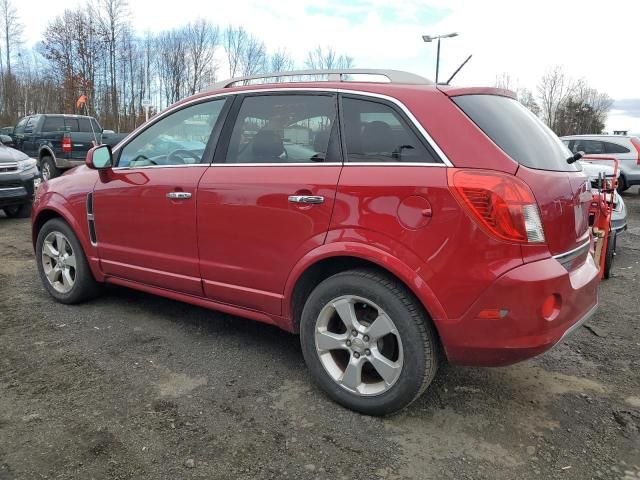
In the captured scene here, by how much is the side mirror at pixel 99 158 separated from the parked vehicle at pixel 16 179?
5540 mm

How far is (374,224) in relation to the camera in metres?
2.68

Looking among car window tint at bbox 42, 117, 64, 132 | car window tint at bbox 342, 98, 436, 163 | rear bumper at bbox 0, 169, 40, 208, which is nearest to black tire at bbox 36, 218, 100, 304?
car window tint at bbox 342, 98, 436, 163

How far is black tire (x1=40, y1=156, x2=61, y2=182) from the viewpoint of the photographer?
43.6 ft

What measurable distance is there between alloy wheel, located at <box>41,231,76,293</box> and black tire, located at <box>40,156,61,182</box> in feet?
31.7

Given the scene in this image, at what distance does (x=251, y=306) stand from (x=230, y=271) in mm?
255

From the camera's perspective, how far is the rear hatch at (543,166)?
2.54 m

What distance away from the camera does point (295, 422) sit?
110 inches

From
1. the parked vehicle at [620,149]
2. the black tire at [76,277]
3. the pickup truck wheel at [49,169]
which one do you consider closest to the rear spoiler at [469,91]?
the black tire at [76,277]

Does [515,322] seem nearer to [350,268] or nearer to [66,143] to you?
[350,268]

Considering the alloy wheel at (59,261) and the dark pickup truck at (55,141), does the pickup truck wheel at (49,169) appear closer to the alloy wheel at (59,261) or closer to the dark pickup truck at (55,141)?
the dark pickup truck at (55,141)

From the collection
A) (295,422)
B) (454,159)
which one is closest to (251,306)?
(295,422)

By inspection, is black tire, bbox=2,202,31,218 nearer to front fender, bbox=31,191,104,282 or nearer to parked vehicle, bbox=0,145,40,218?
parked vehicle, bbox=0,145,40,218

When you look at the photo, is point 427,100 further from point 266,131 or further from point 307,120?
point 266,131

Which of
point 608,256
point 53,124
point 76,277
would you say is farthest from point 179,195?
point 53,124
